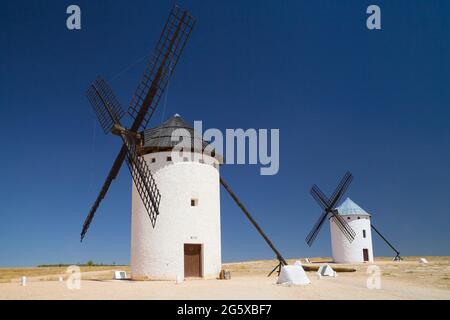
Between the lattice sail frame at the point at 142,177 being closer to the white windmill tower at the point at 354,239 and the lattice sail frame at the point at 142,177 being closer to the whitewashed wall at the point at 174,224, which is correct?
the whitewashed wall at the point at 174,224

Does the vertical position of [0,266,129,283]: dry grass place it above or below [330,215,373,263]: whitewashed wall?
below

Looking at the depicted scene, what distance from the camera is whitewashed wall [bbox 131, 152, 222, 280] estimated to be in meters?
17.9

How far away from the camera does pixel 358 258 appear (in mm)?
35219

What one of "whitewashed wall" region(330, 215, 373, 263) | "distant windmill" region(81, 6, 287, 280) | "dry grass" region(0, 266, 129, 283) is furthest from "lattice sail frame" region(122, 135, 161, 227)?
"whitewashed wall" region(330, 215, 373, 263)

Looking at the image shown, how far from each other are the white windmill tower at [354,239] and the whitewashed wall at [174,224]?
20.2m

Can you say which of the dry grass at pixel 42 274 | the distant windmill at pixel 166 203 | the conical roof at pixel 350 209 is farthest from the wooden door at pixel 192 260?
the conical roof at pixel 350 209

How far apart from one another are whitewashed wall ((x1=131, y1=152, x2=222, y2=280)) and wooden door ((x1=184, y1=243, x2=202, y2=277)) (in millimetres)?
301

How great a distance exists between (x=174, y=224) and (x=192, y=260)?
6.77ft

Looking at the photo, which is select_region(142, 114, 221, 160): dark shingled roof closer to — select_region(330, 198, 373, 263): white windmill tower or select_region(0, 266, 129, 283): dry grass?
select_region(0, 266, 129, 283): dry grass

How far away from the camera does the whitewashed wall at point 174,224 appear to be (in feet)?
58.6
